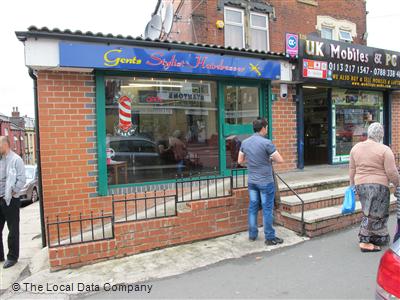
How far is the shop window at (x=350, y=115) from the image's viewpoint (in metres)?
9.29

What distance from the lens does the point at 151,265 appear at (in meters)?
4.40

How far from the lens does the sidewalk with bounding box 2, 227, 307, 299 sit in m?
3.97

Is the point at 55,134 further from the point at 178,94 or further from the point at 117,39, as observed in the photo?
the point at 178,94

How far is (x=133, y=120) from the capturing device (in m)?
6.25

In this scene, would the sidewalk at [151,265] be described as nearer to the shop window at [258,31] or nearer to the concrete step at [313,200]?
the concrete step at [313,200]

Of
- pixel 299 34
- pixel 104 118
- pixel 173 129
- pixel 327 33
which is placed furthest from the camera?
pixel 327 33

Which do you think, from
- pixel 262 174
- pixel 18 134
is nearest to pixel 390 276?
pixel 262 174

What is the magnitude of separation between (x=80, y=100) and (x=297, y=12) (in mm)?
8415

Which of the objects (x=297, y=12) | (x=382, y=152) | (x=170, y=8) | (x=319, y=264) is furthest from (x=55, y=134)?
(x=297, y=12)

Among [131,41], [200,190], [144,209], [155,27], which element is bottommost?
[144,209]

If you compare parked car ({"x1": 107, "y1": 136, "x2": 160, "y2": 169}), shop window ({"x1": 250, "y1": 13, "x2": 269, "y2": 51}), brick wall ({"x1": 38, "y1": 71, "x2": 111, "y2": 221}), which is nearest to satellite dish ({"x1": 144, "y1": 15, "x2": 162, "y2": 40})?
shop window ({"x1": 250, "y1": 13, "x2": 269, "y2": 51})

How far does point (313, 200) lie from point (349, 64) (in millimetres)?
4177

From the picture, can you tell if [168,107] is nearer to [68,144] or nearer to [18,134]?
[68,144]

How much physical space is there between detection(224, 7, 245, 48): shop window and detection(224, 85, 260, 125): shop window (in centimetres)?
320
